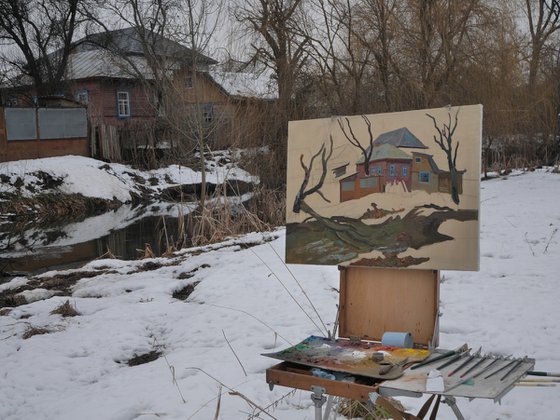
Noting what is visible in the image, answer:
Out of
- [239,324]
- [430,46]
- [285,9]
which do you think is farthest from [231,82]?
[239,324]

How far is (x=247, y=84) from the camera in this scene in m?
15.5

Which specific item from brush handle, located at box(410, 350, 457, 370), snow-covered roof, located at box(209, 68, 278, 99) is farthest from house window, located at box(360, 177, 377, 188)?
snow-covered roof, located at box(209, 68, 278, 99)

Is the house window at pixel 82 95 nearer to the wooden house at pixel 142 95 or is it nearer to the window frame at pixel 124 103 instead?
the wooden house at pixel 142 95

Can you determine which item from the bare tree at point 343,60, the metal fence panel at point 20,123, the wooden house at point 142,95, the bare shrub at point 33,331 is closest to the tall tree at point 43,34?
the wooden house at point 142,95

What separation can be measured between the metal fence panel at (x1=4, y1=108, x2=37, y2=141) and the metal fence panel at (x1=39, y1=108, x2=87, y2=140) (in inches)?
11.5

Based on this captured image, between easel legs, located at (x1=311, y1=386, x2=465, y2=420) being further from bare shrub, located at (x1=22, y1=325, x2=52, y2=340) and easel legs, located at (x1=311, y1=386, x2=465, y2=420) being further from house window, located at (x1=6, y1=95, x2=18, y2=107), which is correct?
house window, located at (x1=6, y1=95, x2=18, y2=107)

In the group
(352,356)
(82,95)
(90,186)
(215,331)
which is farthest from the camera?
(82,95)

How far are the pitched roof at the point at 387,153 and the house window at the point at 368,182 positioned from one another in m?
0.11

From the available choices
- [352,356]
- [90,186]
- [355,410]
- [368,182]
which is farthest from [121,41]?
[352,356]

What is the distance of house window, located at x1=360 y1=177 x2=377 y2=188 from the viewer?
129 inches

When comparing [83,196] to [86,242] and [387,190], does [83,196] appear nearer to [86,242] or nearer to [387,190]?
[86,242]

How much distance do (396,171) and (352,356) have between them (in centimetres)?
111

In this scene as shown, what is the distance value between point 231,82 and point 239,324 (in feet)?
37.4

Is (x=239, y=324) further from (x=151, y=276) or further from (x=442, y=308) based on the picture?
(x=151, y=276)
